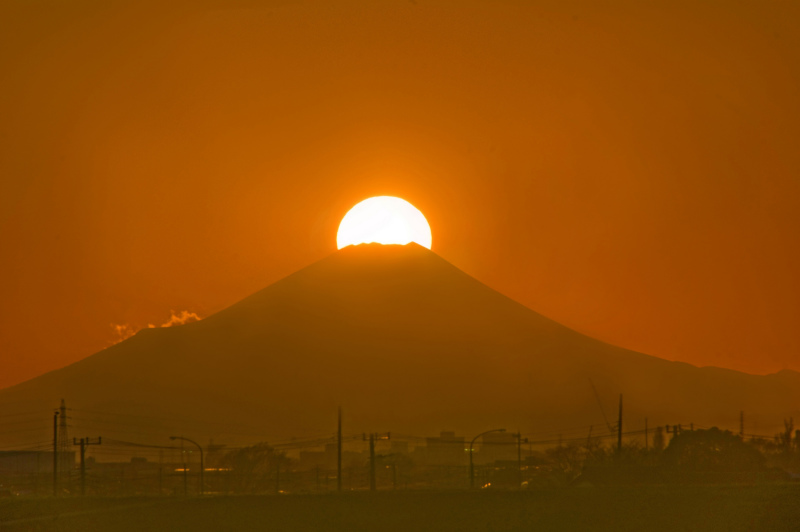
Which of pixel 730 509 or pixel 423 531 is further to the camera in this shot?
pixel 730 509

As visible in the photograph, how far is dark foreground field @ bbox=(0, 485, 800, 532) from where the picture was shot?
46125 millimetres

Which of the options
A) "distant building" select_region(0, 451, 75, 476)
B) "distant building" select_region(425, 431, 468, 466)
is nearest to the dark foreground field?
"distant building" select_region(0, 451, 75, 476)

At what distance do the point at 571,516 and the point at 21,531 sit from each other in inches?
948

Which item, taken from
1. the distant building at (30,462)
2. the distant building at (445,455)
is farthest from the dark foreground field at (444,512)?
the distant building at (445,455)

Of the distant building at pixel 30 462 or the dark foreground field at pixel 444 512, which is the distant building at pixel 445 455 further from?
the dark foreground field at pixel 444 512

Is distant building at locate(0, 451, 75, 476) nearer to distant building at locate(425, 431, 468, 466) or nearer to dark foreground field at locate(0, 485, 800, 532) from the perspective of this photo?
distant building at locate(425, 431, 468, 466)

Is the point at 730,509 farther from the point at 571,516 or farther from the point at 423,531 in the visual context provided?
the point at 423,531

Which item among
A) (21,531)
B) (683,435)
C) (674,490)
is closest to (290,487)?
(683,435)

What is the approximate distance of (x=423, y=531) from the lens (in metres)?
45.1

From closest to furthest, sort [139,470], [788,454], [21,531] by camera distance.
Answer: [21,531] → [788,454] → [139,470]

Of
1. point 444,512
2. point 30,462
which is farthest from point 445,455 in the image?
point 444,512

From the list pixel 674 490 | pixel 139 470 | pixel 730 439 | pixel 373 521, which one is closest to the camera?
pixel 373 521

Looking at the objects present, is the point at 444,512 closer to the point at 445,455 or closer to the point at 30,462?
the point at 30,462

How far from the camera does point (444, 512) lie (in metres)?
50.4
